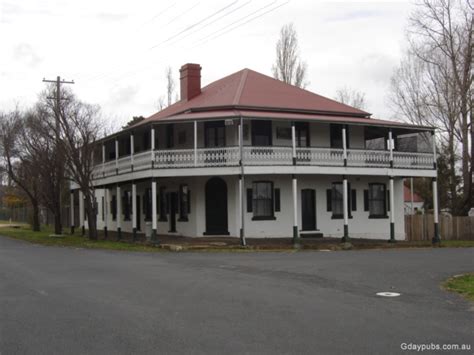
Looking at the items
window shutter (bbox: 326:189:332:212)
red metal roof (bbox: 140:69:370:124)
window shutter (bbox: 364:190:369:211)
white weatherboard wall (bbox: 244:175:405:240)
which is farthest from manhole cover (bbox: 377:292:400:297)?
window shutter (bbox: 364:190:369:211)

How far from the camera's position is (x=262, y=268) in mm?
15945

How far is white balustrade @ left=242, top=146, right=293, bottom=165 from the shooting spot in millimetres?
→ 25344

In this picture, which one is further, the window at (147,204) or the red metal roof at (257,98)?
the window at (147,204)

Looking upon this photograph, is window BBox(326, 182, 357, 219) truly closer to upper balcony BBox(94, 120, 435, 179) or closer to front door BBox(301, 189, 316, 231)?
front door BBox(301, 189, 316, 231)

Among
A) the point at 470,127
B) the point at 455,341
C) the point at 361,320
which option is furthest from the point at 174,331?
the point at 470,127

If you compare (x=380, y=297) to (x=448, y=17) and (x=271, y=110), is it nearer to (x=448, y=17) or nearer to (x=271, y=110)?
(x=271, y=110)

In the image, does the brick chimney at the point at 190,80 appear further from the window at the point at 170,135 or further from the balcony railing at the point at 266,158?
the balcony railing at the point at 266,158

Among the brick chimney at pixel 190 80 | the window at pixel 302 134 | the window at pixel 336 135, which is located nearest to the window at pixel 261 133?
the window at pixel 302 134

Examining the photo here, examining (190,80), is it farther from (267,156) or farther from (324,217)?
(324,217)

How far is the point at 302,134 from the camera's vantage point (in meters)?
29.0

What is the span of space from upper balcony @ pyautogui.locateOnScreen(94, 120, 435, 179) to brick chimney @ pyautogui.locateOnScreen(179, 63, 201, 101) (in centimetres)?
329

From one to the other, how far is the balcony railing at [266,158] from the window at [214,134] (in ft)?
5.55

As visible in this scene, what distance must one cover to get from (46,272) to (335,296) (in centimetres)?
779

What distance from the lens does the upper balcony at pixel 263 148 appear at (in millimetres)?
25422
